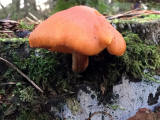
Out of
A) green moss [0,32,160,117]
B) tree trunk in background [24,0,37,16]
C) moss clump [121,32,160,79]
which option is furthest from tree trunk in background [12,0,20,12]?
moss clump [121,32,160,79]

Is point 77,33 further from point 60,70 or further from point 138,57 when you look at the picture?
point 138,57

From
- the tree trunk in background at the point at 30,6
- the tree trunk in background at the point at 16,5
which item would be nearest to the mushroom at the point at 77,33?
the tree trunk in background at the point at 30,6

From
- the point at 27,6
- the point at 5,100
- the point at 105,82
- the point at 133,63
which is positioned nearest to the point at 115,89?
the point at 105,82

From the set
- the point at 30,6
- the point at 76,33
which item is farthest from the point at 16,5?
the point at 76,33

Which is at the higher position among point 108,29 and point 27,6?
point 27,6

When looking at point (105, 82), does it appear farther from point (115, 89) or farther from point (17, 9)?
point (17, 9)

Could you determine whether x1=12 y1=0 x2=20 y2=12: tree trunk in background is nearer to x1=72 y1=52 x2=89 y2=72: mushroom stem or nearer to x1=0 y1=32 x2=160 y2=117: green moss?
x1=0 y1=32 x2=160 y2=117: green moss

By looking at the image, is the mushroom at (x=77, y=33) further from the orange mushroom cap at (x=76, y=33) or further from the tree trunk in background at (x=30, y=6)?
the tree trunk in background at (x=30, y=6)
